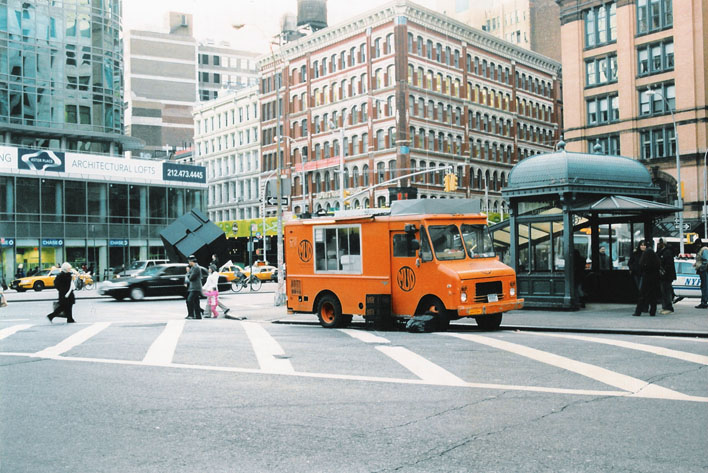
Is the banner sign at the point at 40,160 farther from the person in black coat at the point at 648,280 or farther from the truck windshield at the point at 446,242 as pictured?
the person in black coat at the point at 648,280

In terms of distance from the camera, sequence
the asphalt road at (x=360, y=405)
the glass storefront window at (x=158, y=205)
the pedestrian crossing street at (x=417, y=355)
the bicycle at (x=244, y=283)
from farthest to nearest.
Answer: the glass storefront window at (x=158, y=205)
the bicycle at (x=244, y=283)
the pedestrian crossing street at (x=417, y=355)
the asphalt road at (x=360, y=405)

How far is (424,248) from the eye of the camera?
16.1 m

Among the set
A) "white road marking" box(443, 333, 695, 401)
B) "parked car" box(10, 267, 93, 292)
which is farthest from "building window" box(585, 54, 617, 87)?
"white road marking" box(443, 333, 695, 401)

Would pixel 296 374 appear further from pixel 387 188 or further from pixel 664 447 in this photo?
pixel 387 188

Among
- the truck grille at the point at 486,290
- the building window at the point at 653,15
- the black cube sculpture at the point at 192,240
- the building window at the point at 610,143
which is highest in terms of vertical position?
the building window at the point at 653,15

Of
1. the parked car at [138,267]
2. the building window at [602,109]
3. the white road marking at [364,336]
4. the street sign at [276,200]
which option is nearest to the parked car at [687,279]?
the white road marking at [364,336]

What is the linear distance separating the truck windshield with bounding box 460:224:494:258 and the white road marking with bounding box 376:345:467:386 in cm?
400

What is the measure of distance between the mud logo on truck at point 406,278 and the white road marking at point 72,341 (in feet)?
22.3

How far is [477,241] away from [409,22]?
197 feet

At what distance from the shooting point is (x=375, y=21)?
2936 inches

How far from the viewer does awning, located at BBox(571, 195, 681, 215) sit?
19172mm

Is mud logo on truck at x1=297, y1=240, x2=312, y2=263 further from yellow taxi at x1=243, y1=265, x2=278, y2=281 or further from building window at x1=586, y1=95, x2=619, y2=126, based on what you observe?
building window at x1=586, y1=95, x2=619, y2=126

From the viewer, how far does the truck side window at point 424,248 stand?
15969mm

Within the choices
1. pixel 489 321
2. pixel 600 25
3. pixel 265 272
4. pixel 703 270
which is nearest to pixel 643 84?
pixel 600 25
